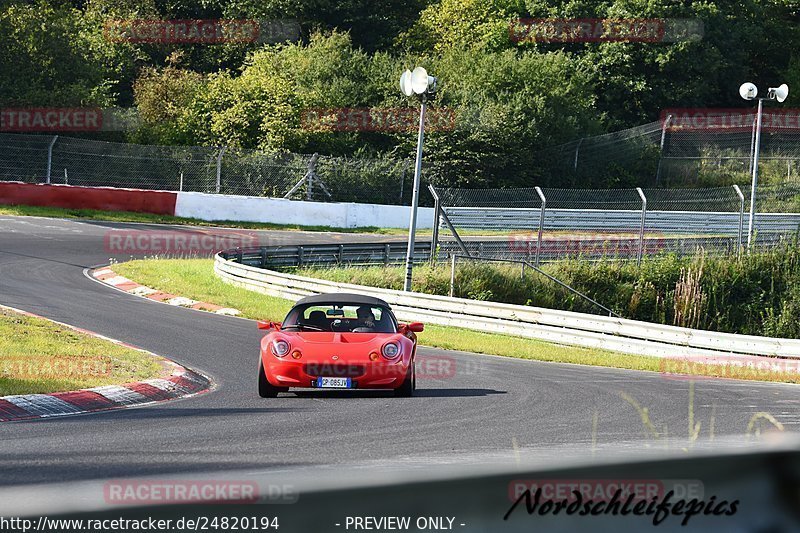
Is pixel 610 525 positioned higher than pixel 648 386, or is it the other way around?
pixel 610 525

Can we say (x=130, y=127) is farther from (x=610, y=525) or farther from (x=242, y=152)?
(x=610, y=525)

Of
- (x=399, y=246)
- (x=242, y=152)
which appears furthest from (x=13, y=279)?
(x=242, y=152)

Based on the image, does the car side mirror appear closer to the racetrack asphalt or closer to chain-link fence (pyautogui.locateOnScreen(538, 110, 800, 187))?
the racetrack asphalt

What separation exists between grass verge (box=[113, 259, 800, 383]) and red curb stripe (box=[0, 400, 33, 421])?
9803 millimetres

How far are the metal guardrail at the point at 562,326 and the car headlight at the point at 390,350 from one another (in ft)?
27.9

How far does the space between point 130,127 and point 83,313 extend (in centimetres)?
Answer: 2776

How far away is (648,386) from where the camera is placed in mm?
14562

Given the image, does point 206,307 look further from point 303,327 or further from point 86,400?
point 86,400

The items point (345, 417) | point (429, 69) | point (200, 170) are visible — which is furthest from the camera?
point (429, 69)
